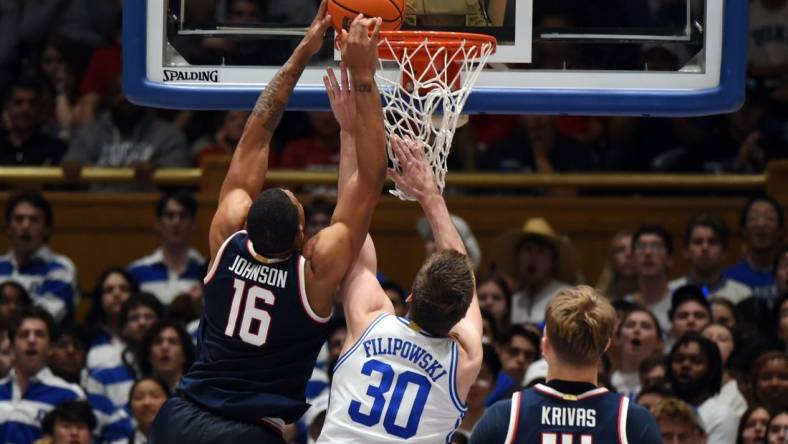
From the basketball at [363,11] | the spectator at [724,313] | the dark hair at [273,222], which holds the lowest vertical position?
the spectator at [724,313]

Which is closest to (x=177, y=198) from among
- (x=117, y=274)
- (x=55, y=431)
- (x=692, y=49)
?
(x=117, y=274)

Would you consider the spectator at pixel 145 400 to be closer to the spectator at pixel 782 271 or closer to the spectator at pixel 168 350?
the spectator at pixel 168 350

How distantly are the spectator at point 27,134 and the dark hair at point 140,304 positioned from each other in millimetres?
2206

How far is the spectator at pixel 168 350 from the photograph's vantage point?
8.98 meters

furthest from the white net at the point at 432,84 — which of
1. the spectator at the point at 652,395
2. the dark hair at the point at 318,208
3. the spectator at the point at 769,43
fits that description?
the spectator at the point at 769,43

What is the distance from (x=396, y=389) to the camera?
18.4 ft

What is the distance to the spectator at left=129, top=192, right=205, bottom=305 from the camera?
10.2m

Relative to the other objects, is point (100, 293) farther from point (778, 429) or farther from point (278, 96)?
point (778, 429)

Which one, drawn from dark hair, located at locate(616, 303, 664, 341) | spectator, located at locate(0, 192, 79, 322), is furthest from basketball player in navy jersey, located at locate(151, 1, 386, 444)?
spectator, located at locate(0, 192, 79, 322)

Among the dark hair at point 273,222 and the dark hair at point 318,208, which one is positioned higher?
the dark hair at point 273,222

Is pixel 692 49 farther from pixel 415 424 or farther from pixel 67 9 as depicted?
pixel 67 9

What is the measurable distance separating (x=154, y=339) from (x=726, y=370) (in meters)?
3.07

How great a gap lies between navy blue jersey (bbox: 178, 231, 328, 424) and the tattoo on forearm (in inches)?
18.8


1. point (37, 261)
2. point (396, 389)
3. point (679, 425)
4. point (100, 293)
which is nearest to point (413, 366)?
point (396, 389)
